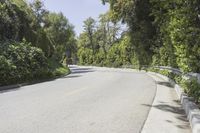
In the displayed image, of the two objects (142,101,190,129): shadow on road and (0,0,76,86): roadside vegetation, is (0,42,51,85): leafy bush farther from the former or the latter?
(142,101,190,129): shadow on road

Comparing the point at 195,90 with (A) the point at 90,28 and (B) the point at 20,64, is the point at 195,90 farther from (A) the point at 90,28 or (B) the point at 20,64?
(A) the point at 90,28

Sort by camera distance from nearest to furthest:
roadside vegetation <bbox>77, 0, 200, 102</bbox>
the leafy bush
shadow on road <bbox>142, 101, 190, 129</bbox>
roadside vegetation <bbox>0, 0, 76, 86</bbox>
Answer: shadow on road <bbox>142, 101, 190, 129</bbox>
roadside vegetation <bbox>77, 0, 200, 102</bbox>
the leafy bush
roadside vegetation <bbox>0, 0, 76, 86</bbox>

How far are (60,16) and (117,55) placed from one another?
126 feet

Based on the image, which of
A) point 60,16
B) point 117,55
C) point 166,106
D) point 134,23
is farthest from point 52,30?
point 166,106

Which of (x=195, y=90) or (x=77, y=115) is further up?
(x=195, y=90)

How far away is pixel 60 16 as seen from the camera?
332 feet

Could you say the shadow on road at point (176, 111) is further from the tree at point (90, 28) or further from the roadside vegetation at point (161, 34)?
the tree at point (90, 28)

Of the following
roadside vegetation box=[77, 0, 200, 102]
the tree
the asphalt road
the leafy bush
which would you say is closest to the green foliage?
roadside vegetation box=[77, 0, 200, 102]

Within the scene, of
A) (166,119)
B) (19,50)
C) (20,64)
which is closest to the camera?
(166,119)

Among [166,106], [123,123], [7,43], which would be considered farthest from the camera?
[7,43]

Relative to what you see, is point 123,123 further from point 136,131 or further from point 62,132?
point 62,132

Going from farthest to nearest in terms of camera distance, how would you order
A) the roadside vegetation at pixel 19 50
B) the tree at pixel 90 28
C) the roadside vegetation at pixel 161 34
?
the tree at pixel 90 28 → the roadside vegetation at pixel 19 50 → the roadside vegetation at pixel 161 34

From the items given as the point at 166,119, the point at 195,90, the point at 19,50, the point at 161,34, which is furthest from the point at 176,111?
the point at 19,50

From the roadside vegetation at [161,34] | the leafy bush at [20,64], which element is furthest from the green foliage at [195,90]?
the leafy bush at [20,64]
